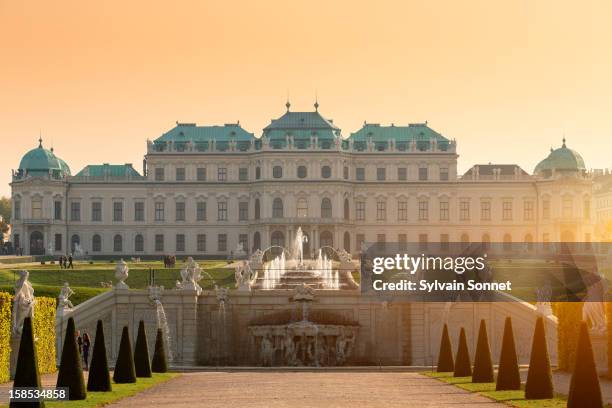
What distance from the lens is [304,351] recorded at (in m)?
40.7

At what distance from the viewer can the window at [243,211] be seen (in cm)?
9588

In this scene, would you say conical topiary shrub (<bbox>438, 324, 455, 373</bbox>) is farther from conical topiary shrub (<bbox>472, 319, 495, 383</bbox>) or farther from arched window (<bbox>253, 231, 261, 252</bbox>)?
arched window (<bbox>253, 231, 261, 252</bbox>)

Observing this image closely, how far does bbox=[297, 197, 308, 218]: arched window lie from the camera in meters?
93.5

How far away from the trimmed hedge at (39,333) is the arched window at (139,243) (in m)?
63.4

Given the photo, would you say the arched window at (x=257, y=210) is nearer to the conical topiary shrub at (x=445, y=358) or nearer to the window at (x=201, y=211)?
the window at (x=201, y=211)

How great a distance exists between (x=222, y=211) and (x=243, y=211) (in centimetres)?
166

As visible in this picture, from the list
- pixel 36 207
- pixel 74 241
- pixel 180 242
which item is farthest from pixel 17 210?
pixel 180 242

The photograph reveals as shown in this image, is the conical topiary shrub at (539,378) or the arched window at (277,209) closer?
the conical topiary shrub at (539,378)

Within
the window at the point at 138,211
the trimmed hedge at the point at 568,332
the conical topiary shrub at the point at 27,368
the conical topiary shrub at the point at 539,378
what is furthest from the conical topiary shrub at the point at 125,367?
the window at the point at 138,211

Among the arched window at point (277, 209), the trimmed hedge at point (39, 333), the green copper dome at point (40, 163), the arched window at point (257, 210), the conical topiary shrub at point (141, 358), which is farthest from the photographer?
the green copper dome at point (40, 163)

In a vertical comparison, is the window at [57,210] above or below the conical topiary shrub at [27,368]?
above

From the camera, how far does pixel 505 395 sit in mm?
22250

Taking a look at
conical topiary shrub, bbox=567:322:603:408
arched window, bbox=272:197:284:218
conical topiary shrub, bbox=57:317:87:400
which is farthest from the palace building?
conical topiary shrub, bbox=567:322:603:408

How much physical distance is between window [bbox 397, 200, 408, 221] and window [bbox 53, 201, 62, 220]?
2641cm
